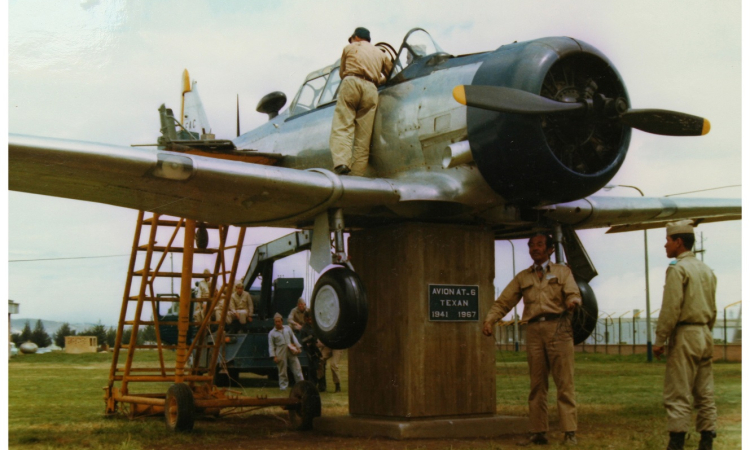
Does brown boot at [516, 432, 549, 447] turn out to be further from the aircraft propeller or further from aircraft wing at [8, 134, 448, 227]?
the aircraft propeller

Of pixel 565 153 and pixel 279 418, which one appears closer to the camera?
pixel 565 153

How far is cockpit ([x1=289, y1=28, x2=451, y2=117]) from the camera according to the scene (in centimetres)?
827

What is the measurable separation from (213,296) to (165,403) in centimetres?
180

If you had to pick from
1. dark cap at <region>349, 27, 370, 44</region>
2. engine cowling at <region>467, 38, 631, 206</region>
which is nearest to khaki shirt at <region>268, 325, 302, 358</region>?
dark cap at <region>349, 27, 370, 44</region>

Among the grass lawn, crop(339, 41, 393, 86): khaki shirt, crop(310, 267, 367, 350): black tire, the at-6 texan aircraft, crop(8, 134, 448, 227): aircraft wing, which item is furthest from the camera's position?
crop(339, 41, 393, 86): khaki shirt

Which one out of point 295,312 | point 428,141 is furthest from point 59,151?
point 295,312

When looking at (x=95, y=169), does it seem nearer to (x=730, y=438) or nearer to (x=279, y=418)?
(x=279, y=418)

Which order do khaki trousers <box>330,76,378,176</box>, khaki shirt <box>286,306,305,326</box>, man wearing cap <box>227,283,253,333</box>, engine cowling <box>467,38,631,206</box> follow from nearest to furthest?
engine cowling <box>467,38,631,206</box> → khaki trousers <box>330,76,378,176</box> → man wearing cap <box>227,283,253,333</box> → khaki shirt <box>286,306,305,326</box>

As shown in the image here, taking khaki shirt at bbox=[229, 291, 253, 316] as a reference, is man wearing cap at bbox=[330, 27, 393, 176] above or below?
above

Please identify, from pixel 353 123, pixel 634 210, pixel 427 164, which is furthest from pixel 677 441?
pixel 353 123

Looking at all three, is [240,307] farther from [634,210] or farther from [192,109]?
[634,210]

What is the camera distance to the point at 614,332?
28578 millimetres

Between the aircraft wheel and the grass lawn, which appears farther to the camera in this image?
the aircraft wheel

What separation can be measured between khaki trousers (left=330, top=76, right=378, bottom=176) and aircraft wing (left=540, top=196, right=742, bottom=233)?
7.00 ft
